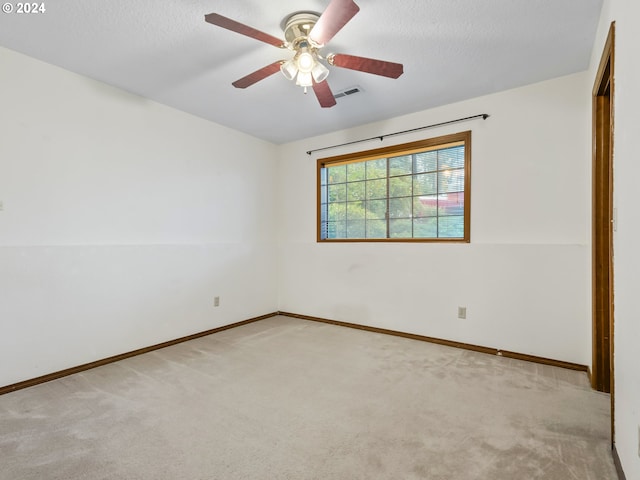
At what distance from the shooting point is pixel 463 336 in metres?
3.33

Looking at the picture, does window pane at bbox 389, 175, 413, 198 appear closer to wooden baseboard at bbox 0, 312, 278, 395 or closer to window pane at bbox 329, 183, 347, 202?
window pane at bbox 329, 183, 347, 202

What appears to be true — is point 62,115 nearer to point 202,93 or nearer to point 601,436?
point 202,93

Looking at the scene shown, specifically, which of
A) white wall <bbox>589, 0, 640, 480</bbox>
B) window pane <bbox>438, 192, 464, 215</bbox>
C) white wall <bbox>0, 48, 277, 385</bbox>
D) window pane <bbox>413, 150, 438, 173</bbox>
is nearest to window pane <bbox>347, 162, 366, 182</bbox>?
window pane <bbox>413, 150, 438, 173</bbox>

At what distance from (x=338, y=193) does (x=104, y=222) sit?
109 inches

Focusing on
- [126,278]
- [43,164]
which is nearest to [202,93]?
[43,164]

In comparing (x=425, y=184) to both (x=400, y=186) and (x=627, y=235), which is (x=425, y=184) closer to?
(x=400, y=186)

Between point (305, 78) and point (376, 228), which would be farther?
point (376, 228)

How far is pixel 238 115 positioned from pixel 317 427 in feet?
10.8

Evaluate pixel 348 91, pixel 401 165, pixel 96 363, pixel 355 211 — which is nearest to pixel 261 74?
pixel 348 91

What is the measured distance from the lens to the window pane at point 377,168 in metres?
4.07

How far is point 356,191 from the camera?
4.33 metres

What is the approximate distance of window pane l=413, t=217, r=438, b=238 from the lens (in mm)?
3672

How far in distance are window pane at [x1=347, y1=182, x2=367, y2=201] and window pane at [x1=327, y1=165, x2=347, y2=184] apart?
0.15 m

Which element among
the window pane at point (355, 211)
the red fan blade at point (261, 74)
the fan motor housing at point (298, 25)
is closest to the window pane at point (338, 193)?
the window pane at point (355, 211)
